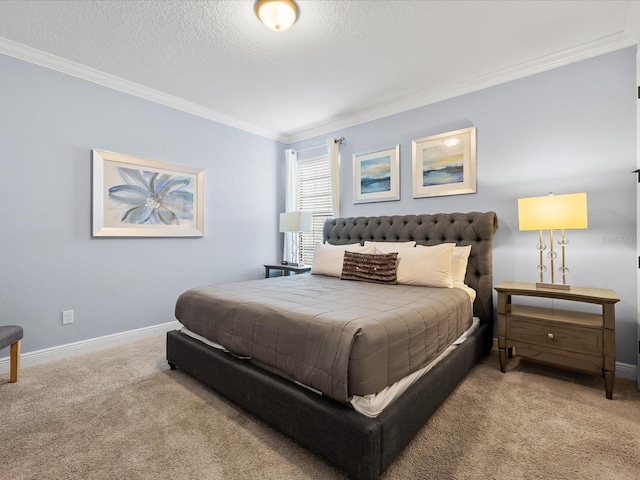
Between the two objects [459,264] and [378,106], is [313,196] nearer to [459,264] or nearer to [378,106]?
[378,106]

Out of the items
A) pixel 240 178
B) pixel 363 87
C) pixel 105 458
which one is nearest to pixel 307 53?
pixel 363 87

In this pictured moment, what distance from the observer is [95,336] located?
9.61ft

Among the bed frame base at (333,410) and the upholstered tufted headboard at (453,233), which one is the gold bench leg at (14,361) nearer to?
the bed frame base at (333,410)

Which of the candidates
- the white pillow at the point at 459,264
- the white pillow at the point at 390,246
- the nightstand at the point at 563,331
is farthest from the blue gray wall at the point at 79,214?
the nightstand at the point at 563,331

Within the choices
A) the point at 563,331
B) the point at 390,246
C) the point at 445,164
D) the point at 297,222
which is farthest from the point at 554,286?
the point at 297,222

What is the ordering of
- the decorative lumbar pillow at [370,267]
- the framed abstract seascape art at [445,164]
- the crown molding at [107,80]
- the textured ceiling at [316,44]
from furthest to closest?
1. the framed abstract seascape art at [445,164]
2. the decorative lumbar pillow at [370,267]
3. the crown molding at [107,80]
4. the textured ceiling at [316,44]

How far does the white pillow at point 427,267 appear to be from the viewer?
2545 millimetres

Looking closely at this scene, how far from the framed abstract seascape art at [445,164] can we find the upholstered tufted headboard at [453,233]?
0.31 meters

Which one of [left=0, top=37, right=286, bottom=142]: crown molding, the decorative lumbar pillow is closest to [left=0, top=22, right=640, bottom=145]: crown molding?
[left=0, top=37, right=286, bottom=142]: crown molding

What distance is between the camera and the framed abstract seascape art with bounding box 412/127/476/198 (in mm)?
3074

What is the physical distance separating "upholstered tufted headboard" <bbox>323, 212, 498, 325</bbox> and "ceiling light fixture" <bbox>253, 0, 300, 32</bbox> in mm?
→ 2175

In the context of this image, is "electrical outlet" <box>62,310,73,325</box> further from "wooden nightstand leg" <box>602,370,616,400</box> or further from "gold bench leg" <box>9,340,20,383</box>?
"wooden nightstand leg" <box>602,370,616,400</box>

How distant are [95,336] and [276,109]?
3.19 metres

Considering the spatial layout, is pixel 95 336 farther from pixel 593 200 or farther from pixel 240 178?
pixel 593 200
